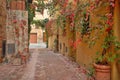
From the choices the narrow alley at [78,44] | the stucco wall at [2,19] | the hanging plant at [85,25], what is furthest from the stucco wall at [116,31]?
the stucco wall at [2,19]

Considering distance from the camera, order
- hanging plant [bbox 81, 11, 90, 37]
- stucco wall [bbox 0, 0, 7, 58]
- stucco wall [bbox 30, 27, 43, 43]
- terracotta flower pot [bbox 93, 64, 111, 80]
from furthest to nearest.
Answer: stucco wall [bbox 30, 27, 43, 43]
stucco wall [bbox 0, 0, 7, 58]
hanging plant [bbox 81, 11, 90, 37]
terracotta flower pot [bbox 93, 64, 111, 80]

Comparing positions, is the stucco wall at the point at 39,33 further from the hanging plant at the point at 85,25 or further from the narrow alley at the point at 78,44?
the hanging plant at the point at 85,25

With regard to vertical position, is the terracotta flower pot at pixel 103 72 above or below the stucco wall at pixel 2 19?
below

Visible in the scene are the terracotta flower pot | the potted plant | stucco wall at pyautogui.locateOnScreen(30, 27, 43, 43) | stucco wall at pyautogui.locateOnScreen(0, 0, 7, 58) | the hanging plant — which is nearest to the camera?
the potted plant

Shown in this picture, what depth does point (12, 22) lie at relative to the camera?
1313cm

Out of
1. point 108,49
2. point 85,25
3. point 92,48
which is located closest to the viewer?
point 108,49

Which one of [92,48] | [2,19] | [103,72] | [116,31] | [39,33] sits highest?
[2,19]

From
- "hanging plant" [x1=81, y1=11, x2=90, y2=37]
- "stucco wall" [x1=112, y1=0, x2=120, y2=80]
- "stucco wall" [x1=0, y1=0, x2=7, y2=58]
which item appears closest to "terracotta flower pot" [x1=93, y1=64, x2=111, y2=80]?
"stucco wall" [x1=112, y1=0, x2=120, y2=80]

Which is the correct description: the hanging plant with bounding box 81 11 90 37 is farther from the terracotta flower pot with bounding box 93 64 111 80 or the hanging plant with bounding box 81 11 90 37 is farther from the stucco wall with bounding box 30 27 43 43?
the stucco wall with bounding box 30 27 43 43

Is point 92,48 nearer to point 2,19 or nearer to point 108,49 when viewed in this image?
point 108,49

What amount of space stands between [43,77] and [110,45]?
9.46 feet

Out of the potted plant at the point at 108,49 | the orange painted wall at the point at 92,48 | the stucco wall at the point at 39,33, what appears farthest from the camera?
the stucco wall at the point at 39,33

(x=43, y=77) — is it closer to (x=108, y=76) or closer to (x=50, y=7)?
(x=108, y=76)

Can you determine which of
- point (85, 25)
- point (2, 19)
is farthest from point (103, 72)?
point (2, 19)
